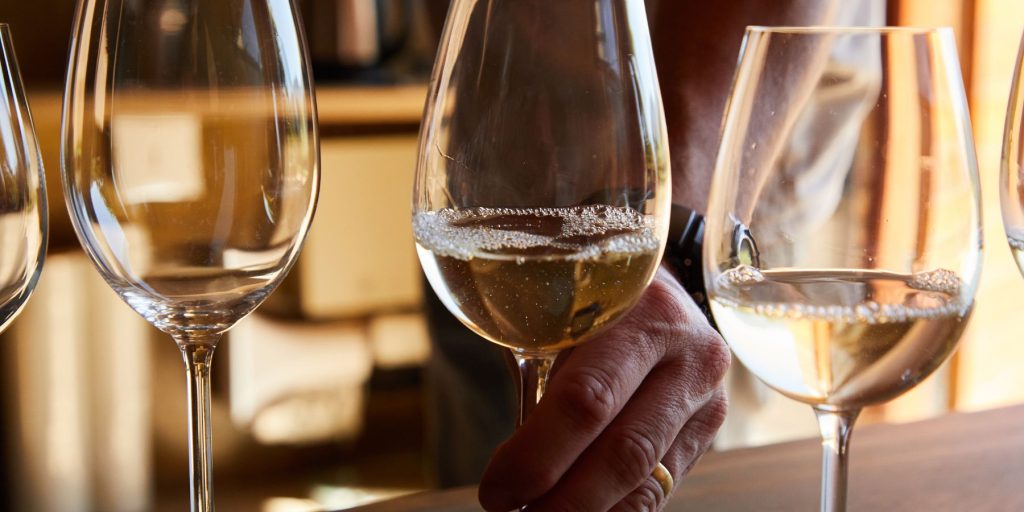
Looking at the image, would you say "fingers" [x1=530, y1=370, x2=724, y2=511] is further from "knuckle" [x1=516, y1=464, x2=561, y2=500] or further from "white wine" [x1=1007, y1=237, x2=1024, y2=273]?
"white wine" [x1=1007, y1=237, x2=1024, y2=273]

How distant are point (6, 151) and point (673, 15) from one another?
86 centimetres

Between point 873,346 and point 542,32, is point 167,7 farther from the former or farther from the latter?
point 873,346

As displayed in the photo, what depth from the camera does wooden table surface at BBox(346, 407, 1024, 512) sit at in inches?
24.2

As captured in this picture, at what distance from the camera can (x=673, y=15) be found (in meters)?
1.21

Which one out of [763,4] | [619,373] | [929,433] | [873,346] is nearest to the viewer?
[873,346]

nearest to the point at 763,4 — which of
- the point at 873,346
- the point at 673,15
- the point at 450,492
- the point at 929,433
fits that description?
the point at 673,15

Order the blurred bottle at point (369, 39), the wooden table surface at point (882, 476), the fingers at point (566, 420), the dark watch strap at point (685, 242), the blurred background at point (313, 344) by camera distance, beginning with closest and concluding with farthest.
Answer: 1. the fingers at point (566, 420)
2. the wooden table surface at point (882, 476)
3. the dark watch strap at point (685, 242)
4. the blurred background at point (313, 344)
5. the blurred bottle at point (369, 39)

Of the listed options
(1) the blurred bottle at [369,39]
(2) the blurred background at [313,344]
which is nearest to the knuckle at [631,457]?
(2) the blurred background at [313,344]

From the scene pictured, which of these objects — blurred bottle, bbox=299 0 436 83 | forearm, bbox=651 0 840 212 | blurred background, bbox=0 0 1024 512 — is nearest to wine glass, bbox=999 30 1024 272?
forearm, bbox=651 0 840 212

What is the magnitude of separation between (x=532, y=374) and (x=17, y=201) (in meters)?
0.21

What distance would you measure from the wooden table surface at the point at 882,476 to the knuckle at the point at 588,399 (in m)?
0.11

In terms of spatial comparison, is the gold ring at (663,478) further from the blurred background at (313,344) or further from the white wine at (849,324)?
the blurred background at (313,344)

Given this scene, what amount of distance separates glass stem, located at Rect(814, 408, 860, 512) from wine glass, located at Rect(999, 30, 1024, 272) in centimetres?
12

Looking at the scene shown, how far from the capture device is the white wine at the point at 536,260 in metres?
0.45
